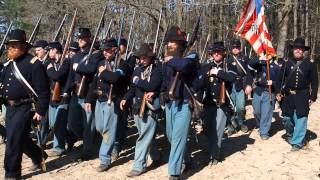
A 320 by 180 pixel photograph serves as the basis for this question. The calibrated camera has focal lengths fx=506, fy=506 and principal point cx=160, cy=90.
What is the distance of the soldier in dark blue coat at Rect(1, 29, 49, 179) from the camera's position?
7582 millimetres

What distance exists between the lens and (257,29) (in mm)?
10312

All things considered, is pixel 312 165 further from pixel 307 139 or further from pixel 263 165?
pixel 307 139

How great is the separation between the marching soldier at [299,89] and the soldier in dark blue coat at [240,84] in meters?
1.27

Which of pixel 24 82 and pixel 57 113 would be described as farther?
pixel 57 113

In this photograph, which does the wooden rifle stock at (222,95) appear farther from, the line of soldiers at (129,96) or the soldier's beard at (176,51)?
the soldier's beard at (176,51)

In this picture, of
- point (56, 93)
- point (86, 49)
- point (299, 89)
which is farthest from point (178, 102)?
point (299, 89)

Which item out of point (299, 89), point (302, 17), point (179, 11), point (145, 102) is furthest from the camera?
point (302, 17)

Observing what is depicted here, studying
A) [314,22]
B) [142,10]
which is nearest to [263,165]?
[142,10]

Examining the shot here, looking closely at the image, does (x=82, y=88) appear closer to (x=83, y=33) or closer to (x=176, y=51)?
(x=83, y=33)

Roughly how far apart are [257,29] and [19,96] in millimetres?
5086

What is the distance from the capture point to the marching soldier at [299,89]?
922 cm

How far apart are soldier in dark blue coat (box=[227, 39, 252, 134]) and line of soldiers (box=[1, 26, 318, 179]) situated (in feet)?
1.16

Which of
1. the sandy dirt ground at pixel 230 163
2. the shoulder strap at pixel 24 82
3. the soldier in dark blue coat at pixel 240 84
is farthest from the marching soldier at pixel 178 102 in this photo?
the soldier in dark blue coat at pixel 240 84

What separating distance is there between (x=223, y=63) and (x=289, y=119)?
2.06 meters
